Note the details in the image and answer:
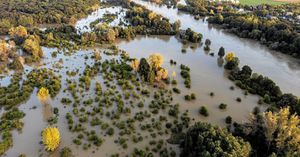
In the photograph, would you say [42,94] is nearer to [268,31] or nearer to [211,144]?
[211,144]

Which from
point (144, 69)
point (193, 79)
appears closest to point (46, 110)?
point (144, 69)

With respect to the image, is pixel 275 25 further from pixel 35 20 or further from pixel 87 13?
pixel 35 20

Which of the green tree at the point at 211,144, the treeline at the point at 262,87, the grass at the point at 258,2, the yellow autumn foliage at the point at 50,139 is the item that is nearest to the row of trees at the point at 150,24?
the treeline at the point at 262,87

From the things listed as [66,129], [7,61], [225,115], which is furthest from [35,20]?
[225,115]

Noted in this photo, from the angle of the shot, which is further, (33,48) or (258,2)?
(258,2)

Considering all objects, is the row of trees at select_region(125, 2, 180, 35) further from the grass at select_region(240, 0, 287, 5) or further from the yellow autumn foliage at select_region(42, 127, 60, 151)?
the grass at select_region(240, 0, 287, 5)
